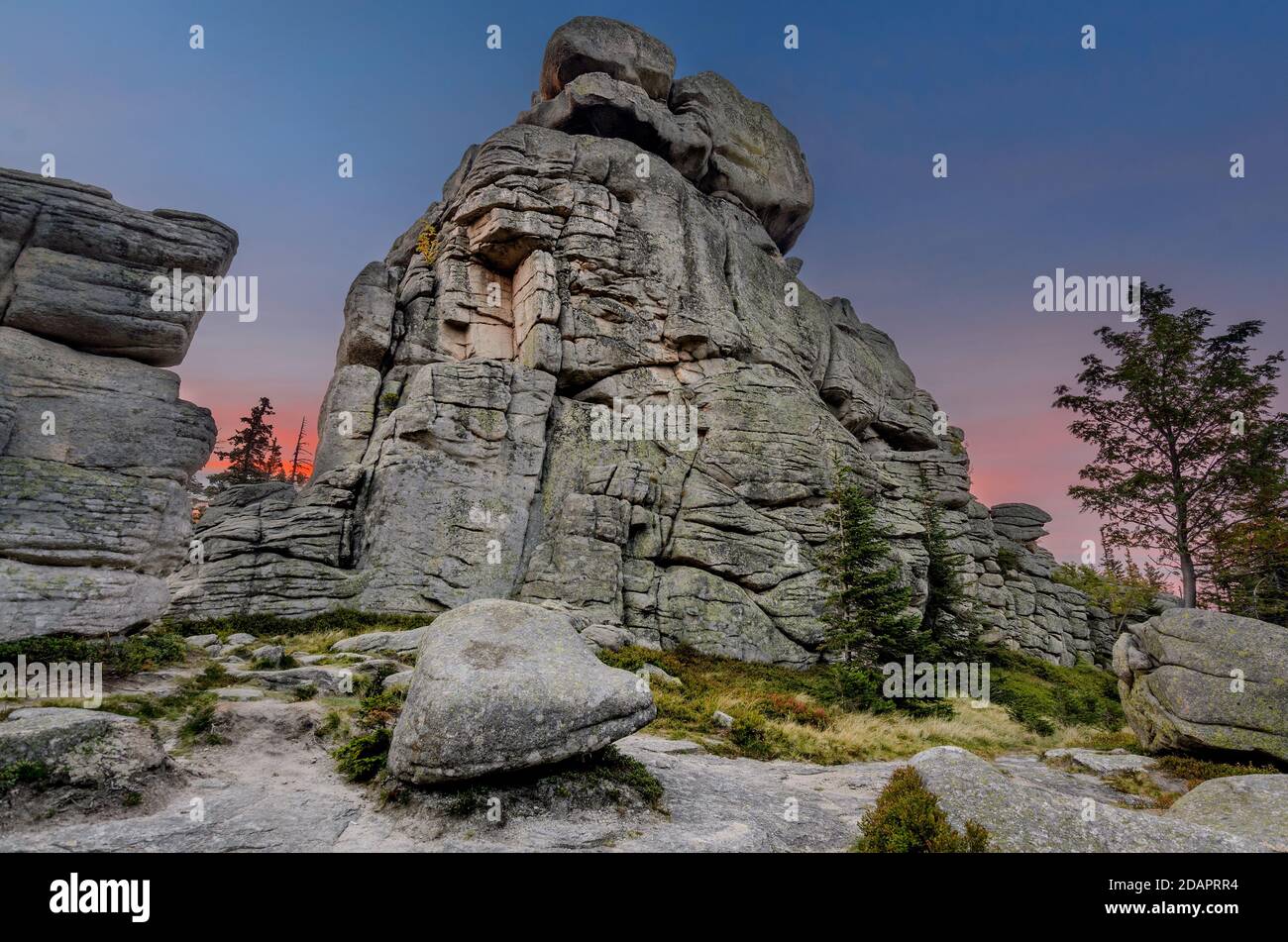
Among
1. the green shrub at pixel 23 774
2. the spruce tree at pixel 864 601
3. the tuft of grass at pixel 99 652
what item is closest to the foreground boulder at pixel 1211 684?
the spruce tree at pixel 864 601

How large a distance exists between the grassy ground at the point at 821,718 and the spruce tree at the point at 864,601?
194cm

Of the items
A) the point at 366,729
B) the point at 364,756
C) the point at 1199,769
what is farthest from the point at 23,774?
the point at 1199,769

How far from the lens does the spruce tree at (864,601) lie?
2392 centimetres

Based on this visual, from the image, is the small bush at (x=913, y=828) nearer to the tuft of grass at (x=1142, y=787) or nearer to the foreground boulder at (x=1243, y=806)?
the foreground boulder at (x=1243, y=806)

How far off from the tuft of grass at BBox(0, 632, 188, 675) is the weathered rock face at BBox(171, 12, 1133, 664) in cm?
1155

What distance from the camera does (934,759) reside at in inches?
352

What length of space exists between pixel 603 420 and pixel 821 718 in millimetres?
22027

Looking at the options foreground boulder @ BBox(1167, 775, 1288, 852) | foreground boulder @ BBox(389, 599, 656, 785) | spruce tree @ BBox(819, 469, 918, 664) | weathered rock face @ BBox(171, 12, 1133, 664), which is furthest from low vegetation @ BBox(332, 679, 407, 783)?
spruce tree @ BBox(819, 469, 918, 664)

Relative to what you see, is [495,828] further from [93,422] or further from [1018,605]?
[1018,605]

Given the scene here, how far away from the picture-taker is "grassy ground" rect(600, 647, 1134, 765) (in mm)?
15062

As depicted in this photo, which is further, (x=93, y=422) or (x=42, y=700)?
(x=93, y=422)

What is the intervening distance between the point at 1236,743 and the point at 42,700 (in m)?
23.5

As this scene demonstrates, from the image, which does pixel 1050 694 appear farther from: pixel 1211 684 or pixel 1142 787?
pixel 1142 787

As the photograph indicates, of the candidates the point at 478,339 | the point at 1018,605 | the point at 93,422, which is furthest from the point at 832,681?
the point at 1018,605
